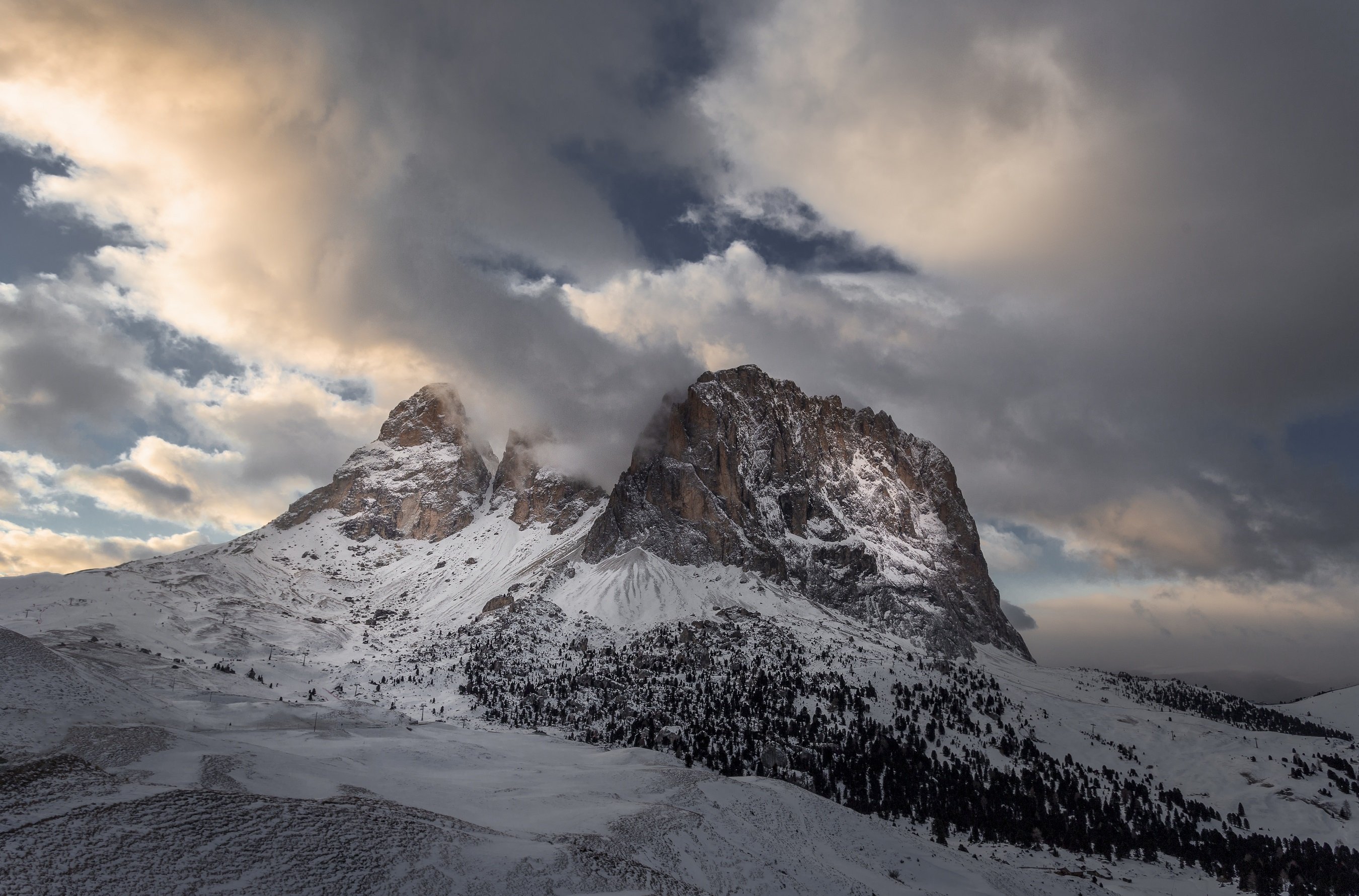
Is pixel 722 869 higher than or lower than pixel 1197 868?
higher

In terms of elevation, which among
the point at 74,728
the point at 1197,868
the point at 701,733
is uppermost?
the point at 74,728

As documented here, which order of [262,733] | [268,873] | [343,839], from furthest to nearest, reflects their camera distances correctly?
[262,733] → [343,839] → [268,873]

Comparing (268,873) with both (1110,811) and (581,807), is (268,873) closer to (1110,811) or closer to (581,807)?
(581,807)

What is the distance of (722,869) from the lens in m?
66.9

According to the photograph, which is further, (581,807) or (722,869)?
(581,807)

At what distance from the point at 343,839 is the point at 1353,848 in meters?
253

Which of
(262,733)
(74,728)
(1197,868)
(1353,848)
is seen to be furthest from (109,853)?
(1353,848)

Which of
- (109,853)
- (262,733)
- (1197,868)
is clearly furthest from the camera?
(1197,868)

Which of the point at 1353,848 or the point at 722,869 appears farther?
the point at 1353,848

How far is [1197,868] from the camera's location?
164750mm

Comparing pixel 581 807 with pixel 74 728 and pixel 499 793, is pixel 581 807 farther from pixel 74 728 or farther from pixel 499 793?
pixel 74 728

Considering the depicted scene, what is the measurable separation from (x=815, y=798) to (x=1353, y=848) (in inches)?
7288

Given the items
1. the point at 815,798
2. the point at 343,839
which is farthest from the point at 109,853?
the point at 815,798

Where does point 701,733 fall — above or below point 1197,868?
above
